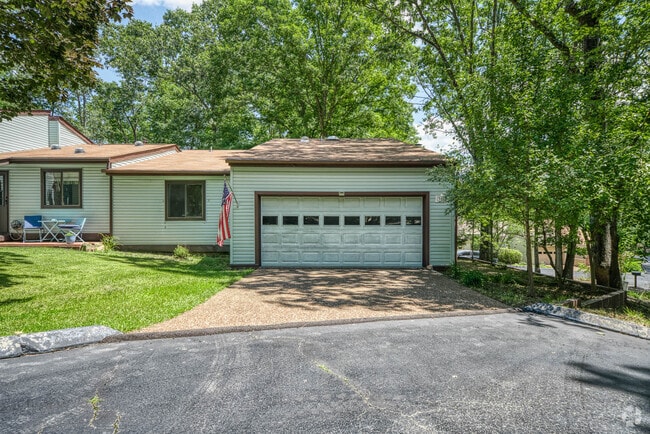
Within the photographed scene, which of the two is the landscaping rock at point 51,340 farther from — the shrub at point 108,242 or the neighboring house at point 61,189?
the neighboring house at point 61,189

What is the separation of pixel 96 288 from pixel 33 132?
14.1 m

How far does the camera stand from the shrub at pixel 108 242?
12484 millimetres

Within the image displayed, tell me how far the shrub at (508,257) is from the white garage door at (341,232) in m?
8.22

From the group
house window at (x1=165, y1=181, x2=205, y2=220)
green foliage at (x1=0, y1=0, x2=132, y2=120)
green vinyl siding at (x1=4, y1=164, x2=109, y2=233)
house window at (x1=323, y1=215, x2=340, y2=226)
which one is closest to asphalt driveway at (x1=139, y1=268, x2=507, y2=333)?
house window at (x1=323, y1=215, x2=340, y2=226)

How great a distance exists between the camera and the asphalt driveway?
18.0 ft

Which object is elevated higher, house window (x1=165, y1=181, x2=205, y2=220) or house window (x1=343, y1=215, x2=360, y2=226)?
house window (x1=165, y1=181, x2=205, y2=220)

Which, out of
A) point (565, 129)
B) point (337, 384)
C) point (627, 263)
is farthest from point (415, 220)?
point (337, 384)

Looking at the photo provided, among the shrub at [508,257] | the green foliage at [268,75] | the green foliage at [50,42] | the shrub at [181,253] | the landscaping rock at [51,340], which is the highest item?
the green foliage at [268,75]

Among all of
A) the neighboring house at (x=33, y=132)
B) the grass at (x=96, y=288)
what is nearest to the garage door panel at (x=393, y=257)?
the grass at (x=96, y=288)

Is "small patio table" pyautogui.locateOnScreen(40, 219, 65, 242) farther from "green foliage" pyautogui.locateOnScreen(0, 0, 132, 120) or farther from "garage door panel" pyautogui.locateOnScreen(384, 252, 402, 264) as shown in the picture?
"garage door panel" pyautogui.locateOnScreen(384, 252, 402, 264)

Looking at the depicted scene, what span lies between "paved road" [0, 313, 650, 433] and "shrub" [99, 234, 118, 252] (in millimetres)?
9664

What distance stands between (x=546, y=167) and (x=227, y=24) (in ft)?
79.8

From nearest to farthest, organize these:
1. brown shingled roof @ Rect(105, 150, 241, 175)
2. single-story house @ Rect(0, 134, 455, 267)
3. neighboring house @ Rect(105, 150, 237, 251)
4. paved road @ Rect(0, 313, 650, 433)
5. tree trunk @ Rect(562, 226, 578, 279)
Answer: paved road @ Rect(0, 313, 650, 433) < tree trunk @ Rect(562, 226, 578, 279) < single-story house @ Rect(0, 134, 455, 267) < brown shingled roof @ Rect(105, 150, 241, 175) < neighboring house @ Rect(105, 150, 237, 251)

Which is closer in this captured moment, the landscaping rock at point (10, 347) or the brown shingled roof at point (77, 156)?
the landscaping rock at point (10, 347)
